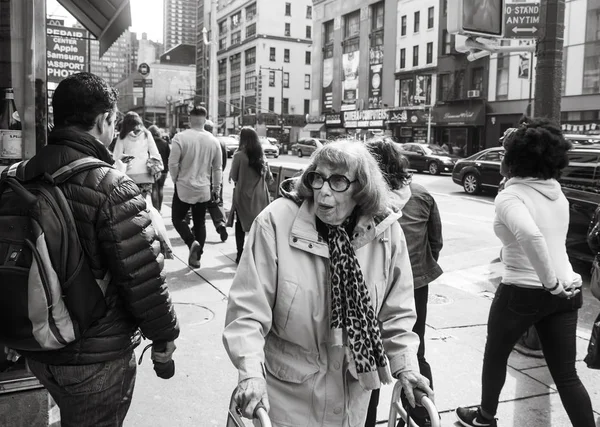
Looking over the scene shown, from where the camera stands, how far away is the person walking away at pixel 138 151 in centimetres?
760

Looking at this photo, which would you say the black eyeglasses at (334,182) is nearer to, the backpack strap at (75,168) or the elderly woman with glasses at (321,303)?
the elderly woman with glasses at (321,303)

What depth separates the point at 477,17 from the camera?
270 inches

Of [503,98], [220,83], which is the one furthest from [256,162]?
[220,83]

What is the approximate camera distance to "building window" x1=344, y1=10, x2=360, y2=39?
60156 millimetres

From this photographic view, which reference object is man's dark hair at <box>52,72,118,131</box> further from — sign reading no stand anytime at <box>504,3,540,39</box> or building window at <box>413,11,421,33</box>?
building window at <box>413,11,421,33</box>

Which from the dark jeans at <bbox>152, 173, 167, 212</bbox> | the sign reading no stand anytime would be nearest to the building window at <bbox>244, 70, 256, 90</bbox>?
the dark jeans at <bbox>152, 173, 167, 212</bbox>

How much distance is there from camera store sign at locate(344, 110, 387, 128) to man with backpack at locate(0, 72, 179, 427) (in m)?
49.6

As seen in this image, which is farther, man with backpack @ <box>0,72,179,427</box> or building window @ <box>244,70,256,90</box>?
building window @ <box>244,70,256,90</box>

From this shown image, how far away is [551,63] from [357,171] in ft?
14.3

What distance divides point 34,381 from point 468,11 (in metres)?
5.73

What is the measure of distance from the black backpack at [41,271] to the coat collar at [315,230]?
0.80m

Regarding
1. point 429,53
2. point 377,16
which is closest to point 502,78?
point 429,53

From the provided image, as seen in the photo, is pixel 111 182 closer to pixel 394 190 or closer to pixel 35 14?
pixel 394 190

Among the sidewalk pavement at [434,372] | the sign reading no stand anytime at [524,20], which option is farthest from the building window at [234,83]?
the sidewalk pavement at [434,372]
